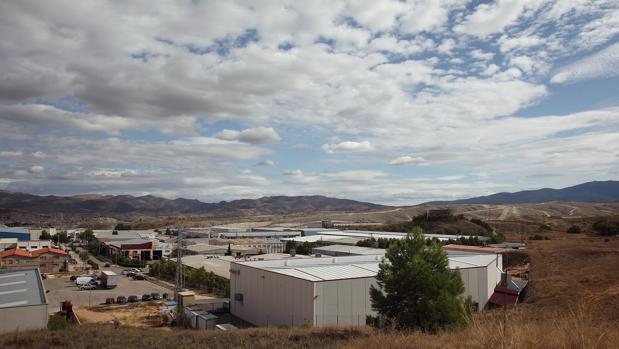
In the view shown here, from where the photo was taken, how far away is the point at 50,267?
66.0 meters

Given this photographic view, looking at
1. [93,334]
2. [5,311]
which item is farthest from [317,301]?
[5,311]

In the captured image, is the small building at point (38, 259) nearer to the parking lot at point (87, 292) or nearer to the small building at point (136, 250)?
the parking lot at point (87, 292)

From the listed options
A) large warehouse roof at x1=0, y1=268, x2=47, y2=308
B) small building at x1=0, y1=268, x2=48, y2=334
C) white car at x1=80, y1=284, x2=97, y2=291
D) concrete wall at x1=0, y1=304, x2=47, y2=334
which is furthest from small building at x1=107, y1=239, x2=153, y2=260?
concrete wall at x1=0, y1=304, x2=47, y2=334

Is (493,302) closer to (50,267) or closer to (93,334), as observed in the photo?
(93,334)

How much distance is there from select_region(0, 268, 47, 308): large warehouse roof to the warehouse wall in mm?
15035

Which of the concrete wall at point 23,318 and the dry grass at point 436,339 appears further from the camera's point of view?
the concrete wall at point 23,318

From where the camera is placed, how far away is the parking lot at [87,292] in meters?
43.3

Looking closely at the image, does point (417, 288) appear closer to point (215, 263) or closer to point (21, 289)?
point (21, 289)

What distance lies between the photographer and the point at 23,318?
22.3 metres

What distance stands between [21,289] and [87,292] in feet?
79.9

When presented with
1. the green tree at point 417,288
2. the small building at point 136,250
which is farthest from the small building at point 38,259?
the green tree at point 417,288

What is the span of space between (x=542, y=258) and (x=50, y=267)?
223 feet

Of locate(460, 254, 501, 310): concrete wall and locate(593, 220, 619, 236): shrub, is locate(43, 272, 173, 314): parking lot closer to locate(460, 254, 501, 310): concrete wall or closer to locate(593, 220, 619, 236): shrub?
locate(460, 254, 501, 310): concrete wall

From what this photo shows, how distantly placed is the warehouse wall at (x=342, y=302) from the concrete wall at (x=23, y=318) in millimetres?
14573
